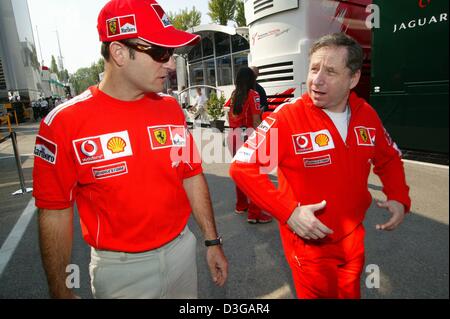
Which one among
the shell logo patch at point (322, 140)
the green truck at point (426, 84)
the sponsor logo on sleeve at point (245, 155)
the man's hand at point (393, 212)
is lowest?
the man's hand at point (393, 212)

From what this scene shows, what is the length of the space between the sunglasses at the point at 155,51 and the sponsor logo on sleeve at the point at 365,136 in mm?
945

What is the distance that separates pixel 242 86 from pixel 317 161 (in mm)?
2818

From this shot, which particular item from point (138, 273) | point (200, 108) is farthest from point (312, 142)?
point (200, 108)

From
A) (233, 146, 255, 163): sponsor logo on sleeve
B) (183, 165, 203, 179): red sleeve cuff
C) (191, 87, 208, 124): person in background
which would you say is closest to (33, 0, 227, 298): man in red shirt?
(183, 165, 203, 179): red sleeve cuff

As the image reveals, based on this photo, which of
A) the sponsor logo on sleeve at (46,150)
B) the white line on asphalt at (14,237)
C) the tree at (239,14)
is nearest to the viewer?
the sponsor logo on sleeve at (46,150)

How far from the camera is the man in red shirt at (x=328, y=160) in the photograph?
152 centimetres

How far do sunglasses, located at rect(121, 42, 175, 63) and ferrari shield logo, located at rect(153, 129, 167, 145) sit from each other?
1.02ft

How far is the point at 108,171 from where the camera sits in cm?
136

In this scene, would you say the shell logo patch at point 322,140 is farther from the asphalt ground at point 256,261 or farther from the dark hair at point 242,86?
the dark hair at point 242,86

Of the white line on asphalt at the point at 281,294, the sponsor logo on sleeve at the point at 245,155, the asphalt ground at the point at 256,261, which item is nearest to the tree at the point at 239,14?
the asphalt ground at the point at 256,261

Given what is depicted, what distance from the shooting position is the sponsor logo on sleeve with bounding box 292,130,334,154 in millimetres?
1524

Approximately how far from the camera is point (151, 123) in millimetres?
1492
